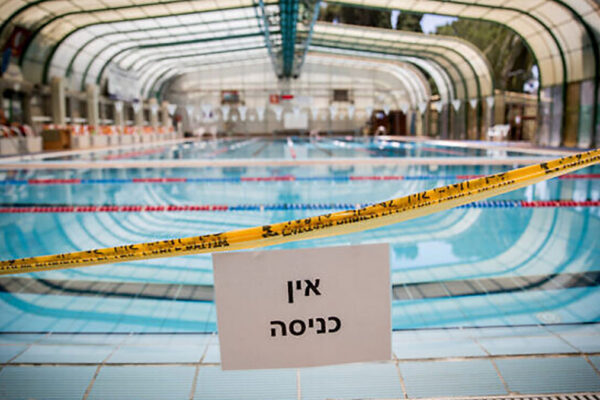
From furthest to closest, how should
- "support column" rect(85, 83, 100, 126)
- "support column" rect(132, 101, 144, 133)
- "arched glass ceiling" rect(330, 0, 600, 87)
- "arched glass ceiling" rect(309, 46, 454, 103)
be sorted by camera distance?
1. "support column" rect(132, 101, 144, 133)
2. "arched glass ceiling" rect(309, 46, 454, 103)
3. "support column" rect(85, 83, 100, 126)
4. "arched glass ceiling" rect(330, 0, 600, 87)

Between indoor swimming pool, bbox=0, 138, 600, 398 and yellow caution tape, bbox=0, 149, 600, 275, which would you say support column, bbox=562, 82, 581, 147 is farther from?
yellow caution tape, bbox=0, 149, 600, 275

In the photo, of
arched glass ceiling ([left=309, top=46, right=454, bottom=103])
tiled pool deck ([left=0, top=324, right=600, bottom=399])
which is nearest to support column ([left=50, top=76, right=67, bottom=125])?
arched glass ceiling ([left=309, top=46, right=454, bottom=103])

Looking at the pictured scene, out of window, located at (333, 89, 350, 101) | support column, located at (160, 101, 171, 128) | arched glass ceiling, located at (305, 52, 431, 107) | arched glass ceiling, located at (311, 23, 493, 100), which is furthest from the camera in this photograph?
window, located at (333, 89, 350, 101)

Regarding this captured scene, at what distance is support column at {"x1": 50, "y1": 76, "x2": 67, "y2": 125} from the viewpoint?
1947cm

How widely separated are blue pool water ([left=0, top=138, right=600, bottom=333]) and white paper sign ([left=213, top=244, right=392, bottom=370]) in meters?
0.12

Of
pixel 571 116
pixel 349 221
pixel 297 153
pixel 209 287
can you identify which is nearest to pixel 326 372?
pixel 349 221

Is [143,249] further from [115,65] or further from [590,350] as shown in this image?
[115,65]

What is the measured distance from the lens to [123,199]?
22.1 feet

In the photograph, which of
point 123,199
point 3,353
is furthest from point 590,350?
point 123,199

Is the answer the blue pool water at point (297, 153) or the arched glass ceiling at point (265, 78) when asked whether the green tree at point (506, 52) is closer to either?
the arched glass ceiling at point (265, 78)

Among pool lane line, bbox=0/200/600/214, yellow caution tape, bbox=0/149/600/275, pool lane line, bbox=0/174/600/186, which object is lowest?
pool lane line, bbox=0/200/600/214

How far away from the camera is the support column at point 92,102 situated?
74.1 ft

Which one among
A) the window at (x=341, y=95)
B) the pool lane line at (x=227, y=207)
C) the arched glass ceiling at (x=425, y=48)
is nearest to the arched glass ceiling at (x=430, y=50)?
the arched glass ceiling at (x=425, y=48)

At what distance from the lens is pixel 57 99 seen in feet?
64.4
